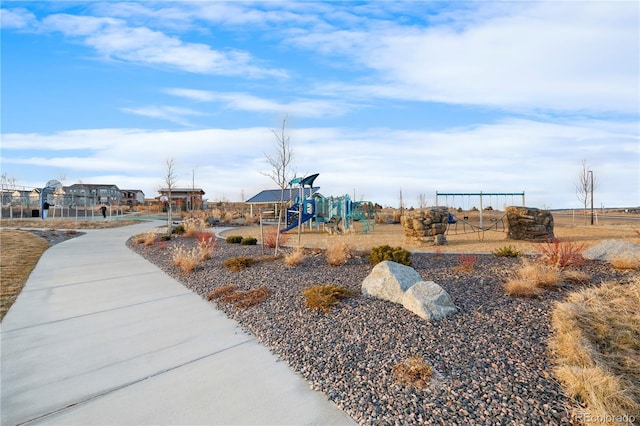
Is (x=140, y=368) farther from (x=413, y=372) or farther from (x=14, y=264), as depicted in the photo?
(x=14, y=264)

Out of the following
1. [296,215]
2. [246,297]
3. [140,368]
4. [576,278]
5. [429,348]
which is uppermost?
[296,215]

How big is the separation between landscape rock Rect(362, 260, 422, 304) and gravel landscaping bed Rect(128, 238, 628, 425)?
0.66 feet

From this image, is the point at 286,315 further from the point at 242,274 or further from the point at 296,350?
the point at 242,274

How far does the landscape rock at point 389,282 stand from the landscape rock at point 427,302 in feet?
0.82

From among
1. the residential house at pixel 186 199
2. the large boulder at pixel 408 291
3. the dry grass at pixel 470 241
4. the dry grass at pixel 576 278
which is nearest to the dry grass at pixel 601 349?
the dry grass at pixel 576 278

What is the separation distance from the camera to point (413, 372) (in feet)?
11.9

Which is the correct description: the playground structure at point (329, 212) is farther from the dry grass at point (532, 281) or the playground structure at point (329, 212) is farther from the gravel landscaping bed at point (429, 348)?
the dry grass at point (532, 281)

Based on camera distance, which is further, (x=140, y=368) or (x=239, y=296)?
(x=239, y=296)

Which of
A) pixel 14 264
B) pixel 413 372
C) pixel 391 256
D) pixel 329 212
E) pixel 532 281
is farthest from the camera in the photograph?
pixel 329 212

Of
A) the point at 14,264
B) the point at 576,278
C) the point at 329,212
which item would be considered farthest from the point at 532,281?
the point at 329,212

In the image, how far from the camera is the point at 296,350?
4.35 metres

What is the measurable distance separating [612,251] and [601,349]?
5.82 meters

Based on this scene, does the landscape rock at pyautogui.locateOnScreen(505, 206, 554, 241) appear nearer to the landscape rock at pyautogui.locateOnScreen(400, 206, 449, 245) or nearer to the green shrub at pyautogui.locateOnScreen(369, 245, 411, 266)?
the landscape rock at pyautogui.locateOnScreen(400, 206, 449, 245)

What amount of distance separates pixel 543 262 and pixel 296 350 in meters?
6.33
